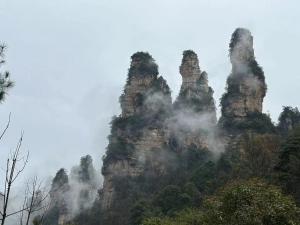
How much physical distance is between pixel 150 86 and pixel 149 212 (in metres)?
36.2

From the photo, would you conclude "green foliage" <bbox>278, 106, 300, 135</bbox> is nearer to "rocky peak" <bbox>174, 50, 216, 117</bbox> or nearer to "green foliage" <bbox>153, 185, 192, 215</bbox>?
"rocky peak" <bbox>174, 50, 216, 117</bbox>

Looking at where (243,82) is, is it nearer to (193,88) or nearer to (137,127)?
(193,88)

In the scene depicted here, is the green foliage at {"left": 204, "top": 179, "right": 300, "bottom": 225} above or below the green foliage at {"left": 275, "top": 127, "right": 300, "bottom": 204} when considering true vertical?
below

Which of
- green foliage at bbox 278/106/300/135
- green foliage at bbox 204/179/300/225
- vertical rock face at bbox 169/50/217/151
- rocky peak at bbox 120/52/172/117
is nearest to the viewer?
green foliage at bbox 204/179/300/225

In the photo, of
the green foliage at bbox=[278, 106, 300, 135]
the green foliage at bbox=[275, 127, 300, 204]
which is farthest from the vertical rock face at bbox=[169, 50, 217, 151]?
the green foliage at bbox=[275, 127, 300, 204]

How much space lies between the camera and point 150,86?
87.6 m

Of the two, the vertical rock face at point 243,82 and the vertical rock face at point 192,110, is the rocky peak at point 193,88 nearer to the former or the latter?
the vertical rock face at point 192,110

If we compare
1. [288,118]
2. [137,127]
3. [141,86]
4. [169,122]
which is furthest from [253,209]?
[141,86]

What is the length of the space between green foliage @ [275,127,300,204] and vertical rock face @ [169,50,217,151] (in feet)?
127

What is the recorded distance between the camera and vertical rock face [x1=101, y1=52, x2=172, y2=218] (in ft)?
268

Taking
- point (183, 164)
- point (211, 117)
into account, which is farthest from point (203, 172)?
point (211, 117)

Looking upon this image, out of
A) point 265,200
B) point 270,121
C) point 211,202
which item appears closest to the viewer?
point 265,200

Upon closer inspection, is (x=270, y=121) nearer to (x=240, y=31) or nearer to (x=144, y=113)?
(x=240, y=31)

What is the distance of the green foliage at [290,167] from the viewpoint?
120 ft
